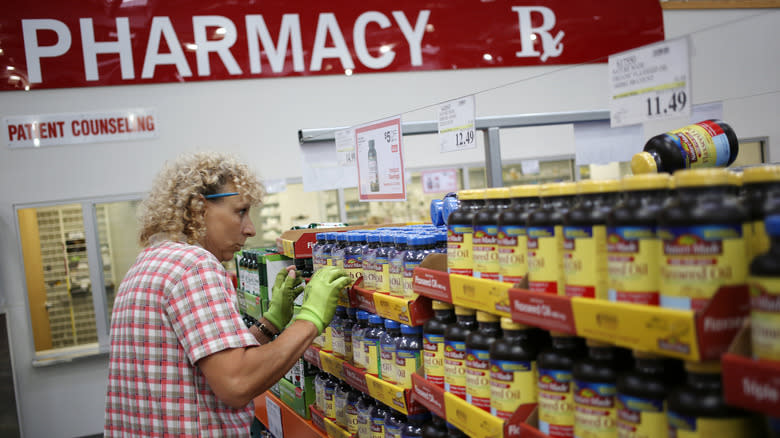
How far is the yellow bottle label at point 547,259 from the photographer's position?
135 centimetres

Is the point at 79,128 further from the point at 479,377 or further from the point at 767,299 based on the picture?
the point at 767,299

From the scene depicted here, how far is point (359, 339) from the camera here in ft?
8.19

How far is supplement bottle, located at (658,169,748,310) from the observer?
1.00m

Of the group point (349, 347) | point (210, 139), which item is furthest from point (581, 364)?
point (210, 139)

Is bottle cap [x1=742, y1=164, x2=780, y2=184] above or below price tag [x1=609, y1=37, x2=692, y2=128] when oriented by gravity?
below

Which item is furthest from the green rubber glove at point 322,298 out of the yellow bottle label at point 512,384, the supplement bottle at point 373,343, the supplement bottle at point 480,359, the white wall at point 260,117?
the white wall at point 260,117

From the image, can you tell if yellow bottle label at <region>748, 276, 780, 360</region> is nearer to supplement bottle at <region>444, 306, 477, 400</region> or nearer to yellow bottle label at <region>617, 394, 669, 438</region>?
yellow bottle label at <region>617, 394, 669, 438</region>

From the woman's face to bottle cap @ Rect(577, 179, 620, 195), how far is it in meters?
1.36

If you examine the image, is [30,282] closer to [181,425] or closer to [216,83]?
[216,83]

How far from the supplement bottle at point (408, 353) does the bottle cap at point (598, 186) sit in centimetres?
97

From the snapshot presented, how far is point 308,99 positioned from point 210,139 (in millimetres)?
1210

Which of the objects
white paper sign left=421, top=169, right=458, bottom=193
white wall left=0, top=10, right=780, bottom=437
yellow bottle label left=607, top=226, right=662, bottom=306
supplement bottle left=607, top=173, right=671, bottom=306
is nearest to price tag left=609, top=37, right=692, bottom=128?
supplement bottle left=607, top=173, right=671, bottom=306

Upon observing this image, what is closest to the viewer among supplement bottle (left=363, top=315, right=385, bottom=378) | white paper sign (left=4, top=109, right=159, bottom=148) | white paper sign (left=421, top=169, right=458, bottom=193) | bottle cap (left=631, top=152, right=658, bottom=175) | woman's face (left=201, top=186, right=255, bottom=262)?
bottle cap (left=631, top=152, right=658, bottom=175)

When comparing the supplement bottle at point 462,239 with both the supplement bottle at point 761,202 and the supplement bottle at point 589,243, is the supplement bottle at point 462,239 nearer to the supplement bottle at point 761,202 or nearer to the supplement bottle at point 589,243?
the supplement bottle at point 589,243
